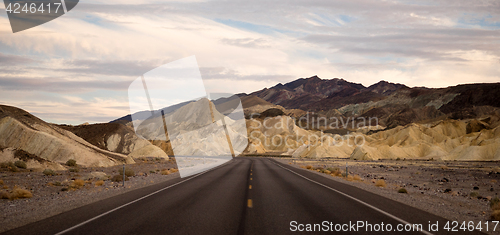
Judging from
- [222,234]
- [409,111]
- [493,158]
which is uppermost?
[409,111]

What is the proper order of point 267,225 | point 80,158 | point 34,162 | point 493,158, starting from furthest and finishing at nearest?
point 493,158
point 80,158
point 34,162
point 267,225

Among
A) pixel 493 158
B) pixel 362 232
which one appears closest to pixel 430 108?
pixel 493 158

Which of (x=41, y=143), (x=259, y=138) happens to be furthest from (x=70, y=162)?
(x=259, y=138)

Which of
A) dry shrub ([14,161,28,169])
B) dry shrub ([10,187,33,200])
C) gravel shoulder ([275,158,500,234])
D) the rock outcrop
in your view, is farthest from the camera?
the rock outcrop

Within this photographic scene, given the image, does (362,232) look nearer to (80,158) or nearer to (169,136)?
(80,158)

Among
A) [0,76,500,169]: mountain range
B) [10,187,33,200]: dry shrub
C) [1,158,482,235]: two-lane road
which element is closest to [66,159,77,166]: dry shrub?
[0,76,500,169]: mountain range

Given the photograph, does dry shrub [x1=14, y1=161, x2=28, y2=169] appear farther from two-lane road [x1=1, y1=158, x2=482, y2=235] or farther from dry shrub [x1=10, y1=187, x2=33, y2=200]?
two-lane road [x1=1, y1=158, x2=482, y2=235]

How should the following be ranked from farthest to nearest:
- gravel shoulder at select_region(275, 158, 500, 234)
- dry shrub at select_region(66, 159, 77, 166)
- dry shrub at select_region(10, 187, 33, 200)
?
1. dry shrub at select_region(66, 159, 77, 166)
2. dry shrub at select_region(10, 187, 33, 200)
3. gravel shoulder at select_region(275, 158, 500, 234)

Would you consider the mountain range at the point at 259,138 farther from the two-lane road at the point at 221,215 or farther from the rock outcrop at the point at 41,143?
the two-lane road at the point at 221,215

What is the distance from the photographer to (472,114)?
161m

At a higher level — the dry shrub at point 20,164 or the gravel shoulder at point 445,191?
the dry shrub at point 20,164

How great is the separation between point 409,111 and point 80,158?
199192 millimetres

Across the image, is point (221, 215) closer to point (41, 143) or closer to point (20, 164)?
point (20, 164)

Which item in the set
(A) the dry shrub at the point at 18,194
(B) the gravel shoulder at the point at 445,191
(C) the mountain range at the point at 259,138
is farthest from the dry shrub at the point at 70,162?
(B) the gravel shoulder at the point at 445,191
